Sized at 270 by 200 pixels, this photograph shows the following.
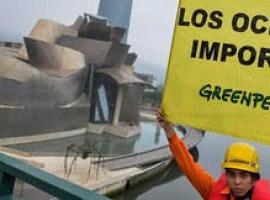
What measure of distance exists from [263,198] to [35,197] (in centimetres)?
1214

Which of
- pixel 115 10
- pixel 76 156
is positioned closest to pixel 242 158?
pixel 76 156

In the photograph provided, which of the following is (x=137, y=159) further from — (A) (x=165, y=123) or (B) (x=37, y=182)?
(B) (x=37, y=182)

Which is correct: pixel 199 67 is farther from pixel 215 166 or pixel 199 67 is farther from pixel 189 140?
pixel 189 140

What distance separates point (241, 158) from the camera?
2.42 m

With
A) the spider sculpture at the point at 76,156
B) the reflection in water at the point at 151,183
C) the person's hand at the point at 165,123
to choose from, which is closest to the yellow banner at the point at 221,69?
the person's hand at the point at 165,123

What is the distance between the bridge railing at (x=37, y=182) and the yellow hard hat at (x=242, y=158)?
0.66 m

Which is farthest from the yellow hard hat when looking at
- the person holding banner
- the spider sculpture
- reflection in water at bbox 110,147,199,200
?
reflection in water at bbox 110,147,199,200

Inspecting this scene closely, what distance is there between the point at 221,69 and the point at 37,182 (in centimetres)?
111

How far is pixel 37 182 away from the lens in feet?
7.97

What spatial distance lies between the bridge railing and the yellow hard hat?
661 mm

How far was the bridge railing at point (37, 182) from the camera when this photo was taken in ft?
7.33

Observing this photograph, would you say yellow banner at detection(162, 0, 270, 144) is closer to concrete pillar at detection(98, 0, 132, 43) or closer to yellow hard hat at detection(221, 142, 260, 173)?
yellow hard hat at detection(221, 142, 260, 173)

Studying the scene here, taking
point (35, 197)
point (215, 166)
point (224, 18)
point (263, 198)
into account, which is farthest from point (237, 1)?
point (215, 166)

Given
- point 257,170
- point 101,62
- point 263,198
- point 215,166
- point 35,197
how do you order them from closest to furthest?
point 263,198 < point 257,170 < point 35,197 < point 215,166 < point 101,62
